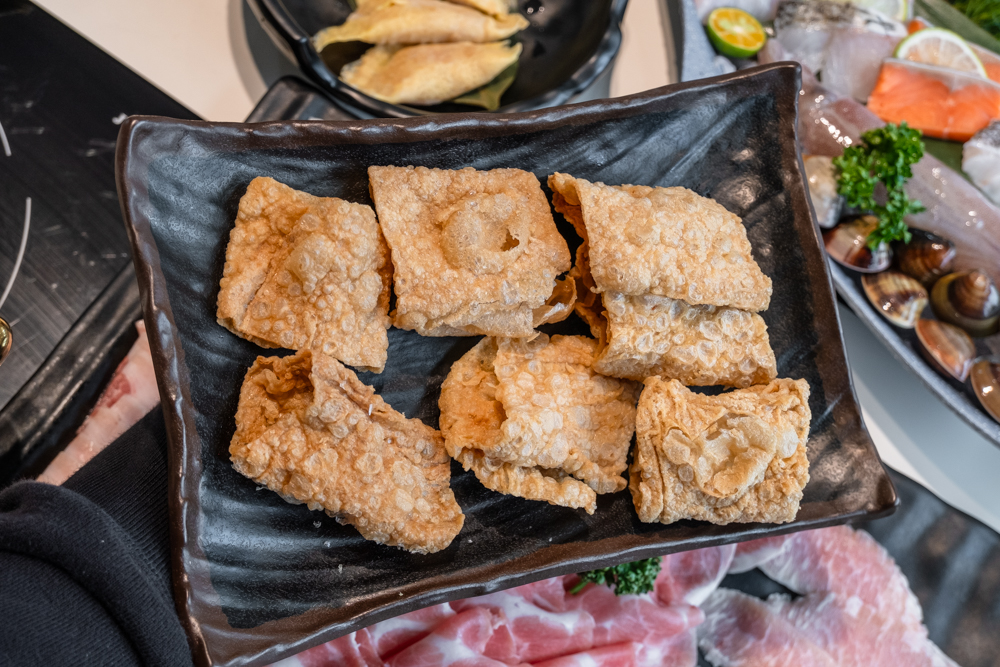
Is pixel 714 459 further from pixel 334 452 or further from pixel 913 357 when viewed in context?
pixel 913 357

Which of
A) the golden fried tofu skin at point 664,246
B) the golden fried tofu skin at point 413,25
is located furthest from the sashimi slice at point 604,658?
the golden fried tofu skin at point 413,25

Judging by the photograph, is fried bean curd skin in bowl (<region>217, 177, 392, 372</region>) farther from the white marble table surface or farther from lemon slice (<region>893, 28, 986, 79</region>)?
lemon slice (<region>893, 28, 986, 79</region>)

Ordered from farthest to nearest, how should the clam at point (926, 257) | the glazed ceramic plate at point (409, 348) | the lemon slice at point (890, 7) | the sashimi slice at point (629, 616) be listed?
the lemon slice at point (890, 7), the clam at point (926, 257), the sashimi slice at point (629, 616), the glazed ceramic plate at point (409, 348)

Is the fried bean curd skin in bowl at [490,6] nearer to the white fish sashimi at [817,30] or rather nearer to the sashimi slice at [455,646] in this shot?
the white fish sashimi at [817,30]

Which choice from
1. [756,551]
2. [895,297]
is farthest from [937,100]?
[756,551]

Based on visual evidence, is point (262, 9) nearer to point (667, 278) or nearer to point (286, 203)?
point (286, 203)

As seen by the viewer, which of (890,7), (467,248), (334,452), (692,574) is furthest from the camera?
(890,7)

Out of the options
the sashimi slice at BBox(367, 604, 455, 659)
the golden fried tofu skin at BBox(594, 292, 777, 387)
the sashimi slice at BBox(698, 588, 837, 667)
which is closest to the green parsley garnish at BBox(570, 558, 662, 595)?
the sashimi slice at BBox(698, 588, 837, 667)
